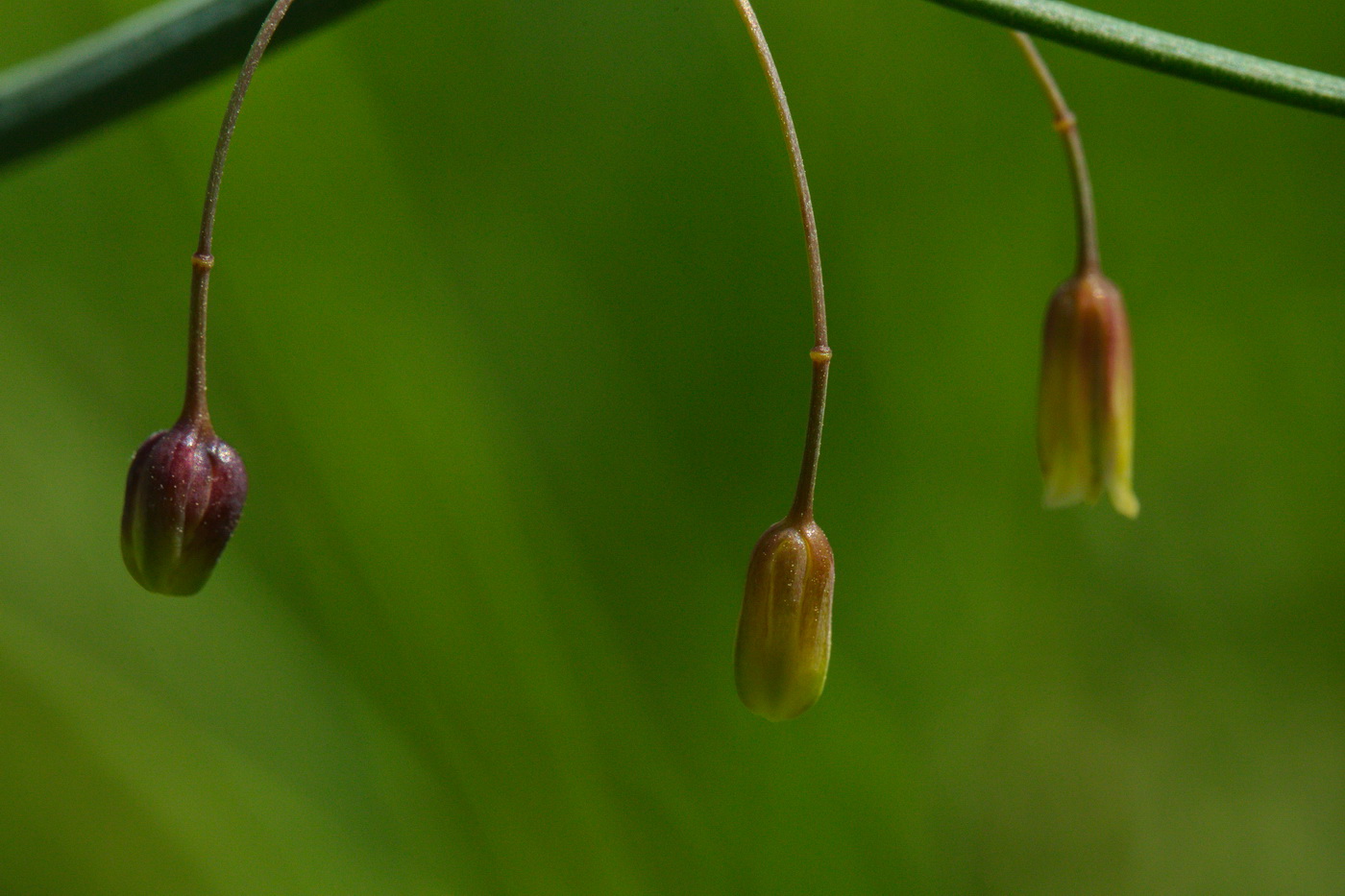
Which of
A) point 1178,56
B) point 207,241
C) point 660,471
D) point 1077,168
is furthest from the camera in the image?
point 660,471

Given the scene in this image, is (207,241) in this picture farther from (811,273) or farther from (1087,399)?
(1087,399)

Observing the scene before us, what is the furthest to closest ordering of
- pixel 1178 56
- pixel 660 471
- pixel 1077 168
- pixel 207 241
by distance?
1. pixel 660 471
2. pixel 1077 168
3. pixel 207 241
4. pixel 1178 56

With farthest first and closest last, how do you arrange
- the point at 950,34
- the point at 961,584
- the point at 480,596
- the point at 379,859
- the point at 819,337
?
the point at 950,34 < the point at 961,584 < the point at 480,596 < the point at 379,859 < the point at 819,337

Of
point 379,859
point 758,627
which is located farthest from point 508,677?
point 758,627

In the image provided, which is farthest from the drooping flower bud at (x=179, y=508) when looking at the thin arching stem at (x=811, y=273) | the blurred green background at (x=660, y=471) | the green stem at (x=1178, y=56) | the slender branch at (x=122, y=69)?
the blurred green background at (x=660, y=471)

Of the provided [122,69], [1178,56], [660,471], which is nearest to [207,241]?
[122,69]

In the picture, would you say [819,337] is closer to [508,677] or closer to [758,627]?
[758,627]
